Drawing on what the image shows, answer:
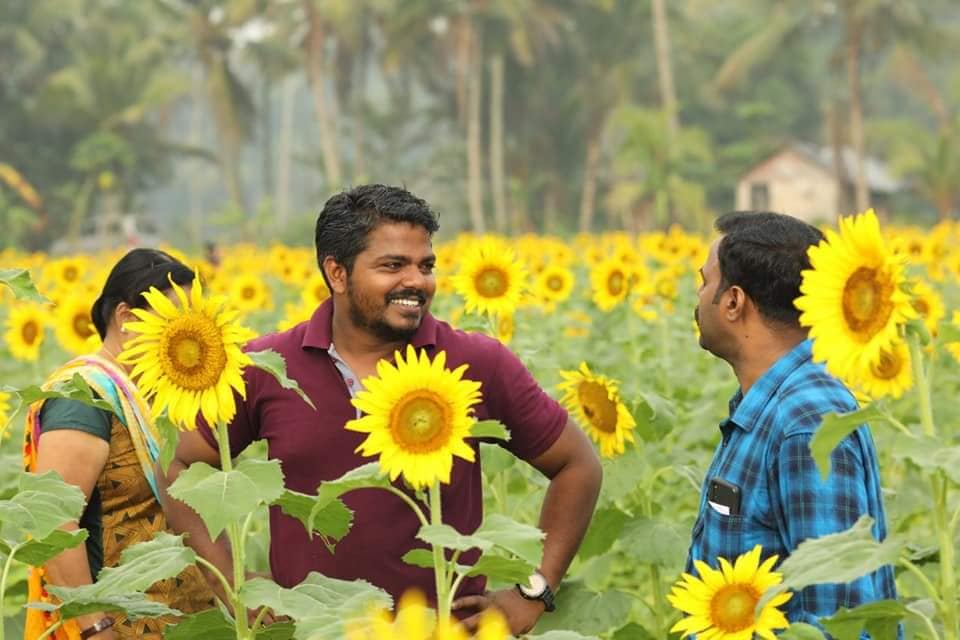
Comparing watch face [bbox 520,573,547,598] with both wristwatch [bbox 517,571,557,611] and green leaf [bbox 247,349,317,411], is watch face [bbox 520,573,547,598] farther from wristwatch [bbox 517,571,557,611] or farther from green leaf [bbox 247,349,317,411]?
green leaf [bbox 247,349,317,411]

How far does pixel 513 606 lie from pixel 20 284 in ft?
3.60

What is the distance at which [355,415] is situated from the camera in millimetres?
2941

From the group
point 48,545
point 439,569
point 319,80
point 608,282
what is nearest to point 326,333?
point 48,545

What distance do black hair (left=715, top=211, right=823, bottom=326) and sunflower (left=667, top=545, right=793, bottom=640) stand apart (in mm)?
470

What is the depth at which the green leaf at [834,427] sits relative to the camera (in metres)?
1.87

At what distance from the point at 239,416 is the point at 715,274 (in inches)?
38.0

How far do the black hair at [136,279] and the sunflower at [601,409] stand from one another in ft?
3.09

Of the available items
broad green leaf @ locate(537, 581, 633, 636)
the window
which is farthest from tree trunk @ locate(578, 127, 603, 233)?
broad green leaf @ locate(537, 581, 633, 636)

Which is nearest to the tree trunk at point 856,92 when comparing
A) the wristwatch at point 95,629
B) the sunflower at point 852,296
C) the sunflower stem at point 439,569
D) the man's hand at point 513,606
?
the man's hand at point 513,606

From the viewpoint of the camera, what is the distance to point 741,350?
2635mm

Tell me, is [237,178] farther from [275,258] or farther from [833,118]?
[275,258]

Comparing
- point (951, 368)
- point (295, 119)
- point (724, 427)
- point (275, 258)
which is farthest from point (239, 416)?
point (295, 119)

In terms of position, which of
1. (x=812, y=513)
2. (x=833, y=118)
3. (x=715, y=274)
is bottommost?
(x=812, y=513)

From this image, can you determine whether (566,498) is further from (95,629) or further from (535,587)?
(95,629)
